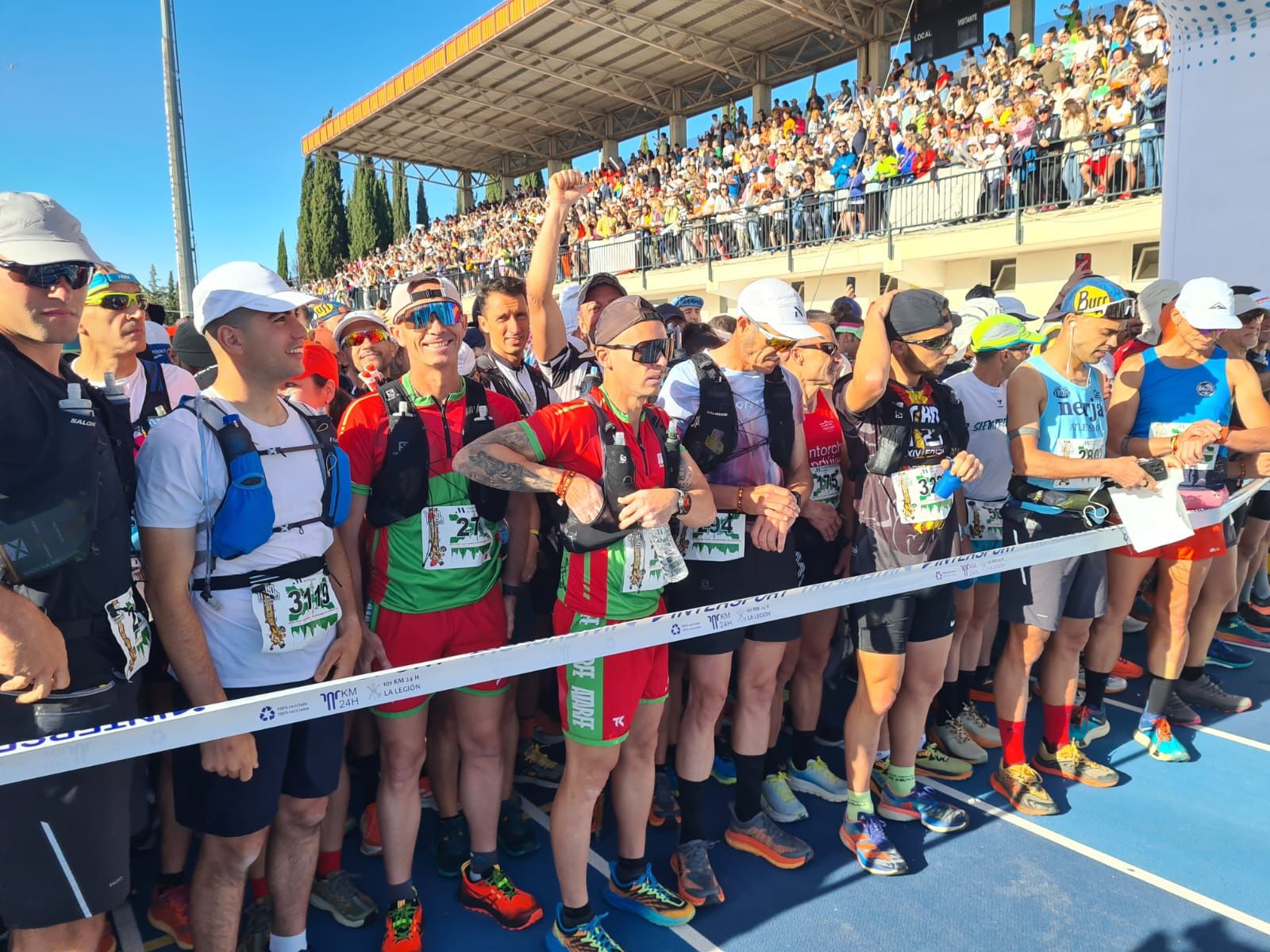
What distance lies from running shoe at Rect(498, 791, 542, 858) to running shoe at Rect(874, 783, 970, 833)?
1.62m

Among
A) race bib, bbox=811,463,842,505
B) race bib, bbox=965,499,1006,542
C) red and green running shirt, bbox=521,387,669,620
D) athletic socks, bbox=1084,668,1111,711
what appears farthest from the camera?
athletic socks, bbox=1084,668,1111,711

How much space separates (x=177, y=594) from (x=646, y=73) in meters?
24.9

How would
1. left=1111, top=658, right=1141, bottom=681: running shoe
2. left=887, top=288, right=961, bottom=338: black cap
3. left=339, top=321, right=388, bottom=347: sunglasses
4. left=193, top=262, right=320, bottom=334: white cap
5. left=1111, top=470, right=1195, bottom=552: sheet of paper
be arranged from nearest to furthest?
left=193, top=262, right=320, bottom=334: white cap → left=887, top=288, right=961, bottom=338: black cap → left=1111, top=470, right=1195, bottom=552: sheet of paper → left=339, top=321, right=388, bottom=347: sunglasses → left=1111, top=658, right=1141, bottom=681: running shoe

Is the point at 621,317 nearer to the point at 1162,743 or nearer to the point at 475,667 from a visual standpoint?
the point at 475,667

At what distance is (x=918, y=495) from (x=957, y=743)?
1.76 meters

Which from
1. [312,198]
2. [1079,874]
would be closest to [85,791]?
[1079,874]

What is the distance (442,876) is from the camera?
326 centimetres

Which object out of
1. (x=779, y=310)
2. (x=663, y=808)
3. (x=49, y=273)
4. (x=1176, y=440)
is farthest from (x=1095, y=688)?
(x=49, y=273)

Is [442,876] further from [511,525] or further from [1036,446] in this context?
[1036,446]

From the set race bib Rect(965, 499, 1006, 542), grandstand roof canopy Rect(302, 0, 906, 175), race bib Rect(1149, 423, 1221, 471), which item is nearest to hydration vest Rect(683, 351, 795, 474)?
race bib Rect(965, 499, 1006, 542)

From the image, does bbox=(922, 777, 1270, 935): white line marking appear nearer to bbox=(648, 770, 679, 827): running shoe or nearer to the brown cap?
bbox=(648, 770, 679, 827): running shoe

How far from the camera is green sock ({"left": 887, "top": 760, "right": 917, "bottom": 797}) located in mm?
3641

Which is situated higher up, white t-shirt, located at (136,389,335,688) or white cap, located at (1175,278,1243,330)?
white cap, located at (1175,278,1243,330)

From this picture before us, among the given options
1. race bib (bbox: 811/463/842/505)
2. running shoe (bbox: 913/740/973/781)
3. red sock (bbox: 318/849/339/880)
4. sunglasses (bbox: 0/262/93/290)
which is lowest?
running shoe (bbox: 913/740/973/781)
